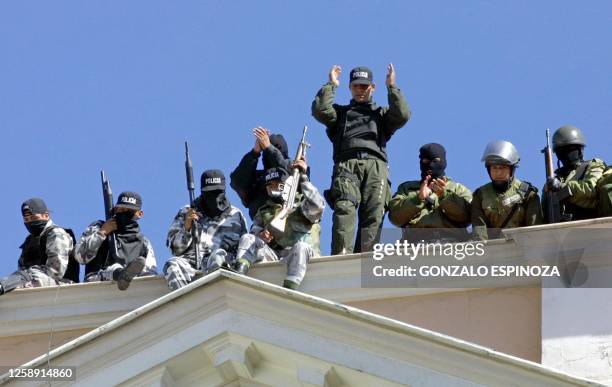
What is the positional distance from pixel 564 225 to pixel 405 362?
355cm

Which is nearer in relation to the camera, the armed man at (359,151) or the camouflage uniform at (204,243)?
the camouflage uniform at (204,243)

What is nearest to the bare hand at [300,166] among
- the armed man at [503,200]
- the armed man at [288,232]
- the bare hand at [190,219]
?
the armed man at [288,232]

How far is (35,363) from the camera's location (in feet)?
68.7

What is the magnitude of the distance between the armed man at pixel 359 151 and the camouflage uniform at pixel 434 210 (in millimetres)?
375

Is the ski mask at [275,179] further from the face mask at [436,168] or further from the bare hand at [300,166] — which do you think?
the face mask at [436,168]

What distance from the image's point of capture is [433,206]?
24.4 meters

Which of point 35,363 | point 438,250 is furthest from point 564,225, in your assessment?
point 35,363

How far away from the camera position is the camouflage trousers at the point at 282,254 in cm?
2361

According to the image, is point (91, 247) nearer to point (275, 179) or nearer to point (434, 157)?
point (275, 179)

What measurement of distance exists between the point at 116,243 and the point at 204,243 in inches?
47.2

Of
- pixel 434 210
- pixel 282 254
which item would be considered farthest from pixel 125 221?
pixel 434 210

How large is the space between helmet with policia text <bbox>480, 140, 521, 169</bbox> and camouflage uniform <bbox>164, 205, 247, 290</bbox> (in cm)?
270

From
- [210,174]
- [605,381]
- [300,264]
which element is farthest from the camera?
[210,174]

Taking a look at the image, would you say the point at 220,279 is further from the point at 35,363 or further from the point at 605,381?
the point at 605,381
